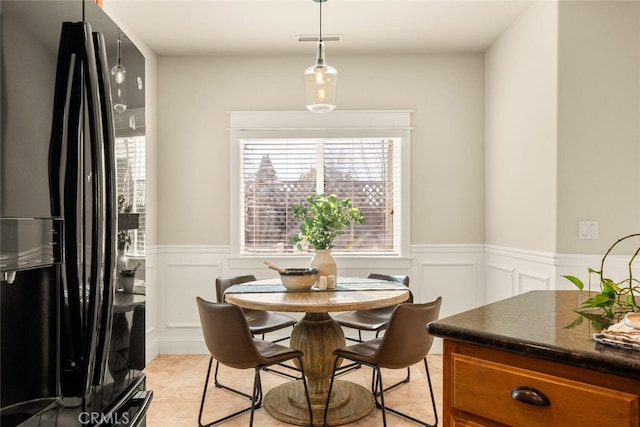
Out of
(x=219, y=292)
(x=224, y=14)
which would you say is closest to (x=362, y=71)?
(x=224, y=14)

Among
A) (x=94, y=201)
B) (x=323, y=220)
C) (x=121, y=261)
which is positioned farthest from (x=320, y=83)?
(x=94, y=201)

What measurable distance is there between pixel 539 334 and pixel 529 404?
0.16 metres

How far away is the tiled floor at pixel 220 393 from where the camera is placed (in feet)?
9.21

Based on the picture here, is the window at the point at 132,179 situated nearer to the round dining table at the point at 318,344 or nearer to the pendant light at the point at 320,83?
the round dining table at the point at 318,344

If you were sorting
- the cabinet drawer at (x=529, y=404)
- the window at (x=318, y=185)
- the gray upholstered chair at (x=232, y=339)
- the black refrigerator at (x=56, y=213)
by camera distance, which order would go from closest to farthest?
the black refrigerator at (x=56, y=213) → the cabinet drawer at (x=529, y=404) → the gray upholstered chair at (x=232, y=339) → the window at (x=318, y=185)

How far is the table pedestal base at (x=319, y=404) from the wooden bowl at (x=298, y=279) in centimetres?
71

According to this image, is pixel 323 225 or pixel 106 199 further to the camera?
pixel 323 225

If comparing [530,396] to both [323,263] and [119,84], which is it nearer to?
[119,84]

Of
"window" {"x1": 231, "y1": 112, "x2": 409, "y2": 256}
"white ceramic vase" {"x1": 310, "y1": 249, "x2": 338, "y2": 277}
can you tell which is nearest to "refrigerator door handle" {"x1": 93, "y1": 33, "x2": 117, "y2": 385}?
"white ceramic vase" {"x1": 310, "y1": 249, "x2": 338, "y2": 277}

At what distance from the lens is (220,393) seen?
3.24m

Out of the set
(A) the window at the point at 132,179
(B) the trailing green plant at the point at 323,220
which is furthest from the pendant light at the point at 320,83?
(A) the window at the point at 132,179

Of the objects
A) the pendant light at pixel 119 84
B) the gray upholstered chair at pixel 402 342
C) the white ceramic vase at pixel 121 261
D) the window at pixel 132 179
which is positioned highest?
the pendant light at pixel 119 84

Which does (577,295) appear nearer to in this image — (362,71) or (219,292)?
(219,292)

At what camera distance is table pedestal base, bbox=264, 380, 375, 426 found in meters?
2.75
